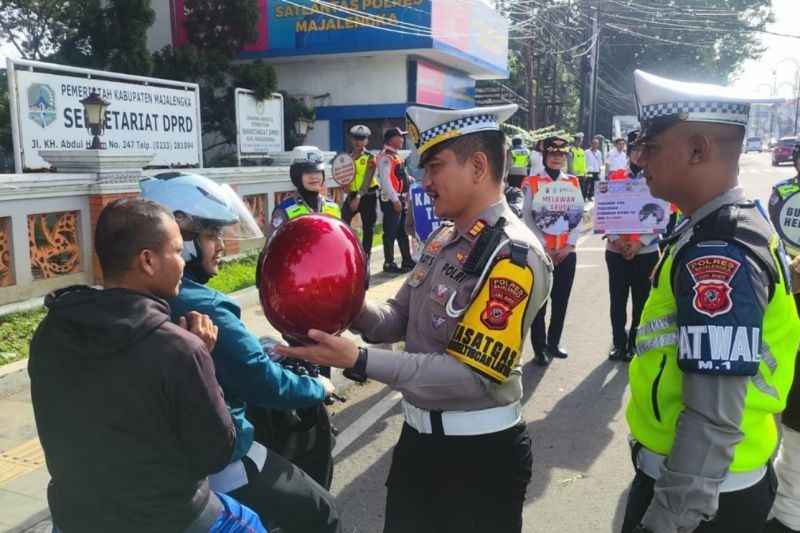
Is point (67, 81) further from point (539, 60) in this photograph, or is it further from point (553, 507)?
point (539, 60)

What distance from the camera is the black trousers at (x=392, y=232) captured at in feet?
30.7

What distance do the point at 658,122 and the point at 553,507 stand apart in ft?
8.00

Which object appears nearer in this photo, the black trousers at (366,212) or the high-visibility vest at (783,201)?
the high-visibility vest at (783,201)

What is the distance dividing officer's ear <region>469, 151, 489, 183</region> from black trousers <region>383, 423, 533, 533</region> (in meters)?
0.80

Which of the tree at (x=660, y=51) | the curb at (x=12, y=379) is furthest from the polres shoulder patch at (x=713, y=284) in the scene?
the tree at (x=660, y=51)

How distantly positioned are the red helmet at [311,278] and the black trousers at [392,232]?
738 centimetres

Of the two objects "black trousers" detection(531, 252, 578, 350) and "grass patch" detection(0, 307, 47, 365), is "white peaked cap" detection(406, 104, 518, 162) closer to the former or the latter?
"black trousers" detection(531, 252, 578, 350)

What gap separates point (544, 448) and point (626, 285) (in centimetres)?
214

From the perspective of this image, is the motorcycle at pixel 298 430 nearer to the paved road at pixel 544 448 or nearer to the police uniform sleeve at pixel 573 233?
the paved road at pixel 544 448

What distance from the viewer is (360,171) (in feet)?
29.7

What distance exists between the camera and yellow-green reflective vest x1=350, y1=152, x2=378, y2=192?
29.4ft

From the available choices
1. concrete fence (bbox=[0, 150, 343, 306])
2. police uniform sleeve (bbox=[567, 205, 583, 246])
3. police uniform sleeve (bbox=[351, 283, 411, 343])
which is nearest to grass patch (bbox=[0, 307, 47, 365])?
concrete fence (bbox=[0, 150, 343, 306])

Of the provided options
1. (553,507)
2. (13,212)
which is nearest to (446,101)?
(13,212)

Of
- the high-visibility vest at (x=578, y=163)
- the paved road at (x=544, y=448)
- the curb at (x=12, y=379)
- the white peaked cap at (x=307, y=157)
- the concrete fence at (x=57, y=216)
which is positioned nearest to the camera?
the paved road at (x=544, y=448)
